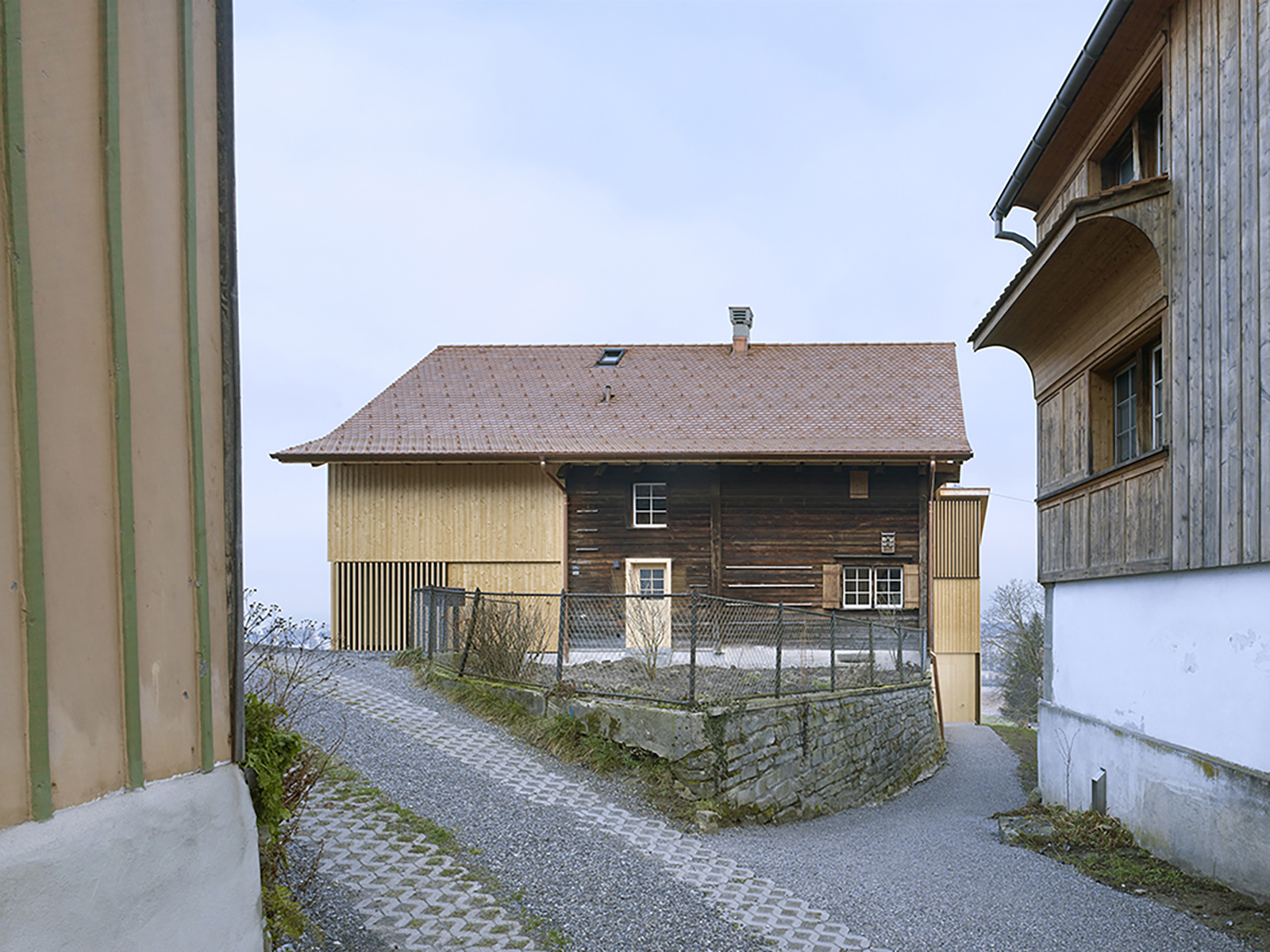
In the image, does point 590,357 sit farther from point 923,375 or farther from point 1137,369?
point 1137,369

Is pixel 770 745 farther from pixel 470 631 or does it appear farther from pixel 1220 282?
pixel 1220 282

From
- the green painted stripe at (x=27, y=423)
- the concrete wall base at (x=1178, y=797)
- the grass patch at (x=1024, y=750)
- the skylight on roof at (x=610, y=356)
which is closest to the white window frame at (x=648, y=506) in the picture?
the skylight on roof at (x=610, y=356)

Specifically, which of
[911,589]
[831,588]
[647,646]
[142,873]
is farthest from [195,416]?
[911,589]

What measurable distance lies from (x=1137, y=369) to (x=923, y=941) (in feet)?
20.7

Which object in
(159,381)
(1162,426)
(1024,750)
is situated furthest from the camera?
(1024,750)

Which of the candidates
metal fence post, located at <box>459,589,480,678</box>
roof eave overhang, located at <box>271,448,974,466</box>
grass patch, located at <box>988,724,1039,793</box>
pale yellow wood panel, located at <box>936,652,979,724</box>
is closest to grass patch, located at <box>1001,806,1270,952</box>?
grass patch, located at <box>988,724,1039,793</box>

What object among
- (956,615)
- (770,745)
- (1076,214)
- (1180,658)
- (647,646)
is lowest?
(956,615)

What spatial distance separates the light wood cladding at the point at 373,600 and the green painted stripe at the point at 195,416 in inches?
634

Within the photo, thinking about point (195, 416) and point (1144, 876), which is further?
point (1144, 876)

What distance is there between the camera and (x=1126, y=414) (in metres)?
9.99

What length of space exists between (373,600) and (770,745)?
11.5m

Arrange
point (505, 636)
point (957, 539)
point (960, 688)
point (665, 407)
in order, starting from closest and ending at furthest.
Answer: point (505, 636) → point (665, 407) → point (960, 688) → point (957, 539)

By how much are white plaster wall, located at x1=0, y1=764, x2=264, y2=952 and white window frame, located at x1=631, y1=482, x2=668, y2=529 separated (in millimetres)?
16161

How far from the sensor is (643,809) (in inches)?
347
